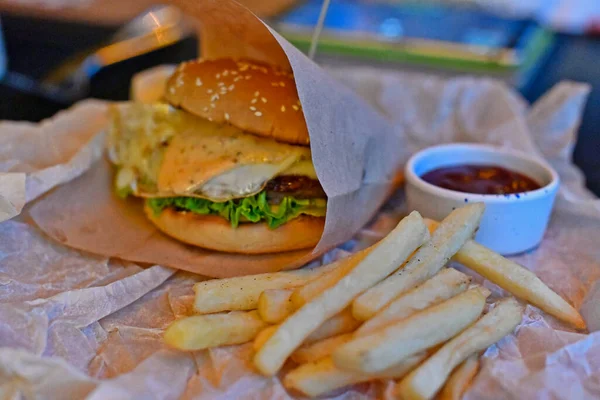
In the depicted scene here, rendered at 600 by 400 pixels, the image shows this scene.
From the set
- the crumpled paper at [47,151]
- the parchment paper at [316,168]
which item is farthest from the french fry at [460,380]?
the crumpled paper at [47,151]

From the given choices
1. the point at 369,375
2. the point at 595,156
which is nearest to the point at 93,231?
the point at 369,375

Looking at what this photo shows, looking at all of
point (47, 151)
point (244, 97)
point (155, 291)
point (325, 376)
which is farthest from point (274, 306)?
point (47, 151)

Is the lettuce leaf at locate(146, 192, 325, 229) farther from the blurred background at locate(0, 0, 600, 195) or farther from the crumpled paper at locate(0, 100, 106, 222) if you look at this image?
the blurred background at locate(0, 0, 600, 195)

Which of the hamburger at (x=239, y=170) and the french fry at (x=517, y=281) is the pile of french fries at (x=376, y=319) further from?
the hamburger at (x=239, y=170)

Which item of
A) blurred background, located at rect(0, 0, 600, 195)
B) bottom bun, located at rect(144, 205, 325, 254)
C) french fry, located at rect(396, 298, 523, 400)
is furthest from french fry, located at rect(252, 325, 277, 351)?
blurred background, located at rect(0, 0, 600, 195)

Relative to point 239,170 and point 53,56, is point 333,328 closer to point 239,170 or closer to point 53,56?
point 239,170

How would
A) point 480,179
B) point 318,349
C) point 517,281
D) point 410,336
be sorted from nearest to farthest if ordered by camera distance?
point 410,336, point 318,349, point 517,281, point 480,179
